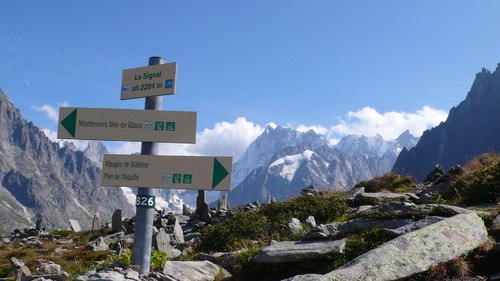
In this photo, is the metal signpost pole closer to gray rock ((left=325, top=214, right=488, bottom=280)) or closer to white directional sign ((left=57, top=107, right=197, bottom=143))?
white directional sign ((left=57, top=107, right=197, bottom=143))

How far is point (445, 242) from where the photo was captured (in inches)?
320

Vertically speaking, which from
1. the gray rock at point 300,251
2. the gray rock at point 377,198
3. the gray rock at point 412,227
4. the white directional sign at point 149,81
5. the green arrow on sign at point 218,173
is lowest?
the gray rock at point 300,251

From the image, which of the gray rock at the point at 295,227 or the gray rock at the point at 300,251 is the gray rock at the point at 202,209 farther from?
the gray rock at the point at 300,251

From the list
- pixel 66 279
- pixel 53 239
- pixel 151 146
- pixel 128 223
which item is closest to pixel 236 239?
pixel 66 279

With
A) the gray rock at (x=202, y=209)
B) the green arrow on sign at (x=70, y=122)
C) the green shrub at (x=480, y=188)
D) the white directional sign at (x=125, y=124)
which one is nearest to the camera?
the white directional sign at (x=125, y=124)

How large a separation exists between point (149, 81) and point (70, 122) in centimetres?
178

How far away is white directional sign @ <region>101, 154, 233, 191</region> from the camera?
754 centimetres

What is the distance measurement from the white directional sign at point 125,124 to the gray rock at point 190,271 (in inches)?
113

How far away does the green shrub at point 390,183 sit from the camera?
25.9 m

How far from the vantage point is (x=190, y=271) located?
9.14 m

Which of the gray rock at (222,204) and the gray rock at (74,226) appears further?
the gray rock at (74,226)

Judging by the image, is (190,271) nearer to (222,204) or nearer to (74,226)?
(222,204)

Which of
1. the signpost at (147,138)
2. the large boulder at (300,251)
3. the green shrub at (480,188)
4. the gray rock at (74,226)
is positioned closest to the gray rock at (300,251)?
the large boulder at (300,251)

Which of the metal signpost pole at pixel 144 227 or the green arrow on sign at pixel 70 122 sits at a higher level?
the green arrow on sign at pixel 70 122
